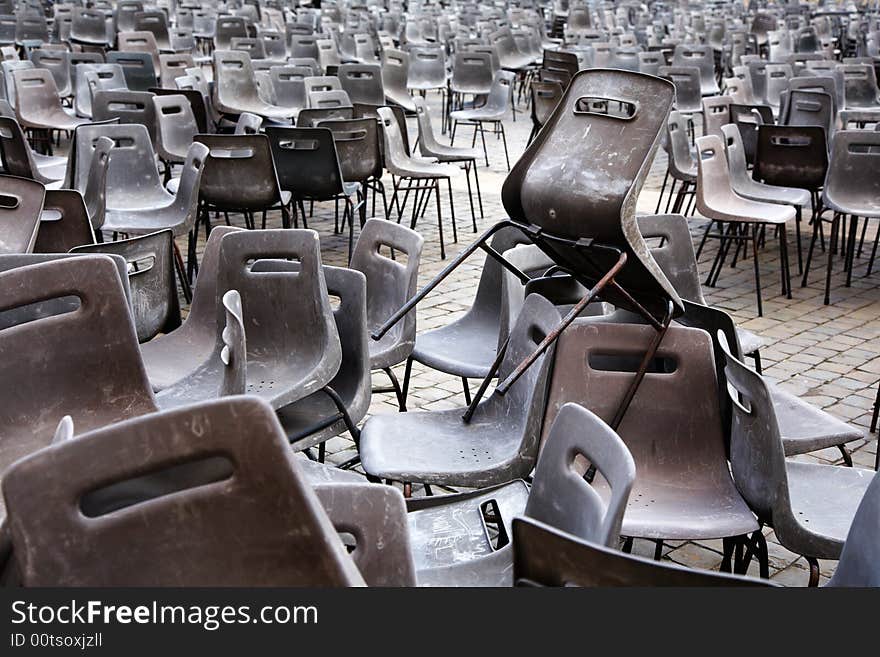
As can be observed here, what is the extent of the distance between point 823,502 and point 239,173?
4.31 meters

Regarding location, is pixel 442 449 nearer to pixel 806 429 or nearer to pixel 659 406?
pixel 659 406

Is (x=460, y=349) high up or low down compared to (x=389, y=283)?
down

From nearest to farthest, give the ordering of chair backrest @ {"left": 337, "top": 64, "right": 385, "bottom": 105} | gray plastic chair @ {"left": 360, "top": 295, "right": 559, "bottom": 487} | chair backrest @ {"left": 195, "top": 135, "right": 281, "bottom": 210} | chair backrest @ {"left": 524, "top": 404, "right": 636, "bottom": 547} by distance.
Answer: chair backrest @ {"left": 524, "top": 404, "right": 636, "bottom": 547} < gray plastic chair @ {"left": 360, "top": 295, "right": 559, "bottom": 487} < chair backrest @ {"left": 195, "top": 135, "right": 281, "bottom": 210} < chair backrest @ {"left": 337, "top": 64, "right": 385, "bottom": 105}

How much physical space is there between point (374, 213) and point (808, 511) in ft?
21.0

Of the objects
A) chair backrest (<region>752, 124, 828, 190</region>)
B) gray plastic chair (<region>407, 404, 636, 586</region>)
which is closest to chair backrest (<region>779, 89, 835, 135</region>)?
chair backrest (<region>752, 124, 828, 190</region>)

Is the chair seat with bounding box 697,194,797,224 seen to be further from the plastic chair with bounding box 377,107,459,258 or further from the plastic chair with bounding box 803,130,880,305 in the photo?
the plastic chair with bounding box 377,107,459,258

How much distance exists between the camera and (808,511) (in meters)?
3.12

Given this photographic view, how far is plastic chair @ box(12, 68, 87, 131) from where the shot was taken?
8.77 meters

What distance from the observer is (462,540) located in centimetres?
290

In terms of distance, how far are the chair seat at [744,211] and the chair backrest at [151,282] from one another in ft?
12.1

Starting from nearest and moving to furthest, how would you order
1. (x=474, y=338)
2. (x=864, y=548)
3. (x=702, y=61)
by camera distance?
(x=864, y=548)
(x=474, y=338)
(x=702, y=61)

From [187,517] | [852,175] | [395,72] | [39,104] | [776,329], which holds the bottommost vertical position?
[776,329]

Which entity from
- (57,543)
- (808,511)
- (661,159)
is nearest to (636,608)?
(57,543)

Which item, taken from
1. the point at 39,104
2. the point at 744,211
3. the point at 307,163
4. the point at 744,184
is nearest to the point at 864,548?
the point at 744,211
